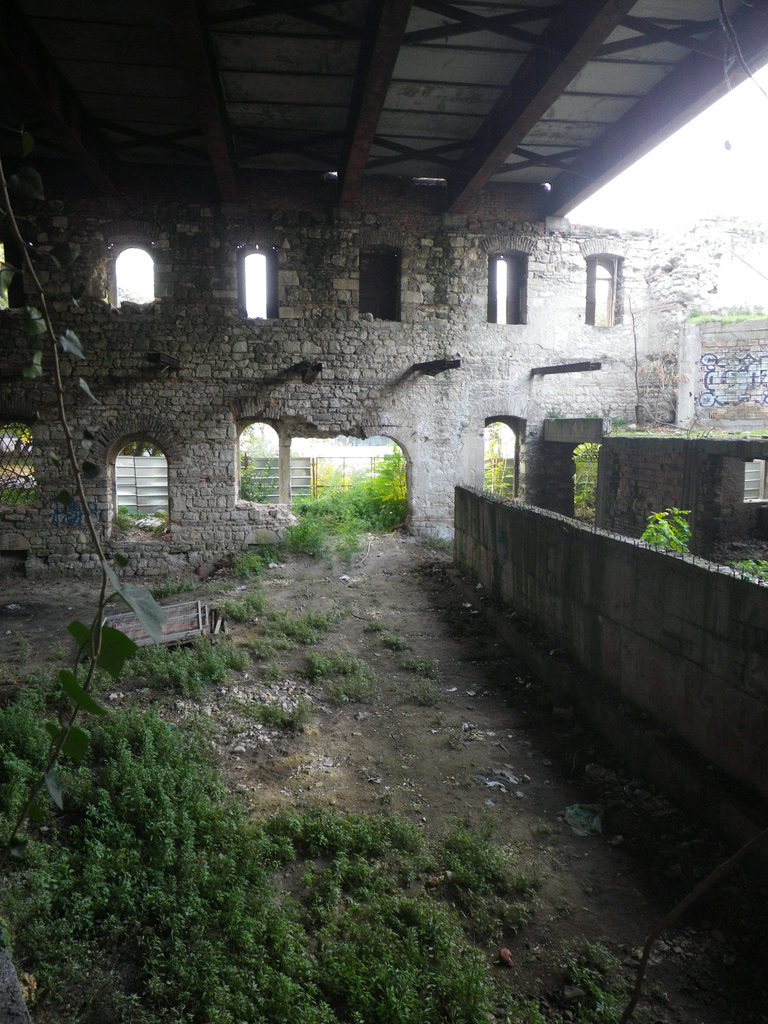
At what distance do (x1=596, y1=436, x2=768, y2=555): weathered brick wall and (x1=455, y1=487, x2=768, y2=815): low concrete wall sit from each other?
2895 mm

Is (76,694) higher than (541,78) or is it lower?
lower

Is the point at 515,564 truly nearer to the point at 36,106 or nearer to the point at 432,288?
the point at 432,288

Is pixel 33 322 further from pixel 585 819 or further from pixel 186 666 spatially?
pixel 186 666

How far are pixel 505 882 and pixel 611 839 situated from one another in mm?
909

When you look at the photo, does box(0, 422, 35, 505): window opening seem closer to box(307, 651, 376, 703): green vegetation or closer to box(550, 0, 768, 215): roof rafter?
box(307, 651, 376, 703): green vegetation

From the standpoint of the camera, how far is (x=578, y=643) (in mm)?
6148

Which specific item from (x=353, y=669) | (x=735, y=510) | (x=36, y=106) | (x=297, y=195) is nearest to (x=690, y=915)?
(x=353, y=669)

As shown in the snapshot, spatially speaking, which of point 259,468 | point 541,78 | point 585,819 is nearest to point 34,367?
point 585,819

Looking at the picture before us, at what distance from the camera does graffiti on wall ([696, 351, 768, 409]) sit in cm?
1177

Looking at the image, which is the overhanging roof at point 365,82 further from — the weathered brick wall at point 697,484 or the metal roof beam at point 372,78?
the weathered brick wall at point 697,484

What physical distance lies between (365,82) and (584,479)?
9.04 metres

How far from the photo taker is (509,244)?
40.0 feet

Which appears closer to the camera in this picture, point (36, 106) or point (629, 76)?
point (36, 106)

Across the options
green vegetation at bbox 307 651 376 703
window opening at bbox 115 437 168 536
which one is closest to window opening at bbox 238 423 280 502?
window opening at bbox 115 437 168 536
